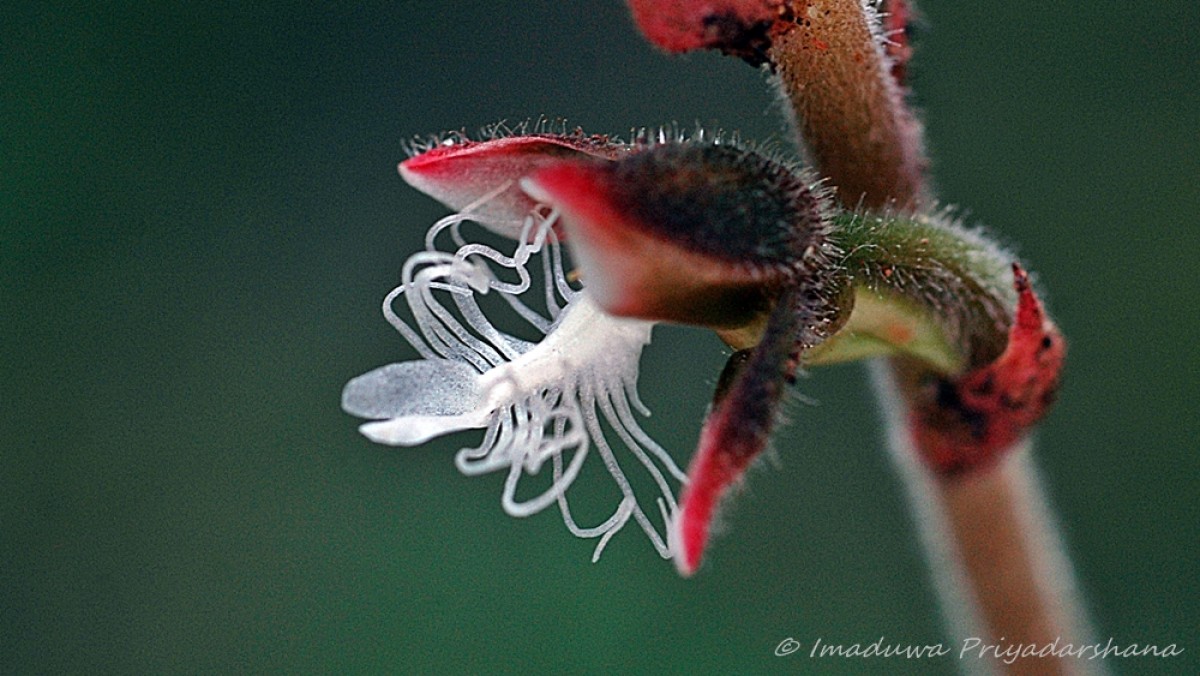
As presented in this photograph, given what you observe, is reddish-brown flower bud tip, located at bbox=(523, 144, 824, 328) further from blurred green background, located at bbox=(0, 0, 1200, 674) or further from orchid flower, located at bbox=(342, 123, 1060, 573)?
blurred green background, located at bbox=(0, 0, 1200, 674)

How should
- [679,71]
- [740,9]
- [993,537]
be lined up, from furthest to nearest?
[679,71], [993,537], [740,9]

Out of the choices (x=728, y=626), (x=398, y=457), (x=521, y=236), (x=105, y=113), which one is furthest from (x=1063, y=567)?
(x=105, y=113)

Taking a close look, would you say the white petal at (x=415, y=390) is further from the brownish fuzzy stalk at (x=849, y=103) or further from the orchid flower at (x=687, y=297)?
the brownish fuzzy stalk at (x=849, y=103)

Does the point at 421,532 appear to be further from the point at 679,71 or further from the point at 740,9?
the point at 740,9

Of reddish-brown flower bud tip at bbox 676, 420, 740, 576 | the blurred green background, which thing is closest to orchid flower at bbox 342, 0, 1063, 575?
reddish-brown flower bud tip at bbox 676, 420, 740, 576

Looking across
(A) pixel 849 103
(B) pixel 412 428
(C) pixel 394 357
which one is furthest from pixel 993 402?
(C) pixel 394 357

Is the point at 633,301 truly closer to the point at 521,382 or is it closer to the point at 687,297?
the point at 687,297

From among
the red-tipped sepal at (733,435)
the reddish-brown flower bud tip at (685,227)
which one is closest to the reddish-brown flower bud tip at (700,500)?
the red-tipped sepal at (733,435)
